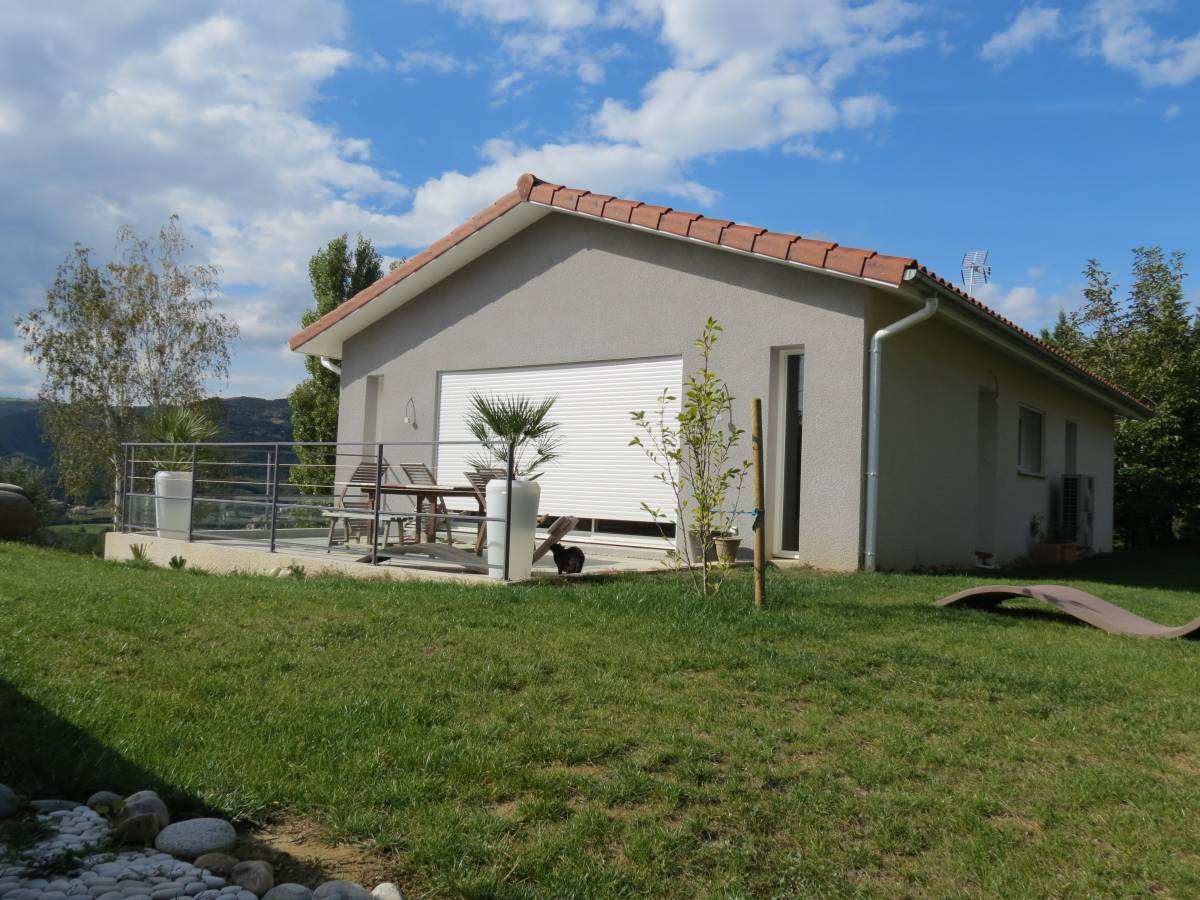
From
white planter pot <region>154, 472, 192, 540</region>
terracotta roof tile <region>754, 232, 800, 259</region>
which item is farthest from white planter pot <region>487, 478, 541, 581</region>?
white planter pot <region>154, 472, 192, 540</region>

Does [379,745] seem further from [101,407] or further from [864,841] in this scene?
[101,407]

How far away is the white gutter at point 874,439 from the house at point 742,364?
0.02 meters

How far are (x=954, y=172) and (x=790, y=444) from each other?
4.20 m

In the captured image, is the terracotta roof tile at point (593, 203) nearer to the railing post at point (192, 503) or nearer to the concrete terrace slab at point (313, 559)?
the concrete terrace slab at point (313, 559)

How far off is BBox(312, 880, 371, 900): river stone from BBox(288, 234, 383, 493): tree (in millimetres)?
21730

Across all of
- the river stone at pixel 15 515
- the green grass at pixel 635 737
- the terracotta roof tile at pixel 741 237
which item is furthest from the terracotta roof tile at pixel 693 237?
the river stone at pixel 15 515

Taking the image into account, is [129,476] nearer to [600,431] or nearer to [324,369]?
[600,431]

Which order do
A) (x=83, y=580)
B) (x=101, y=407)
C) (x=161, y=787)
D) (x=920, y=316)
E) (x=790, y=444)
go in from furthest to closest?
(x=101, y=407) < (x=790, y=444) < (x=920, y=316) < (x=83, y=580) < (x=161, y=787)

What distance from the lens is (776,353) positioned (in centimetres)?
1015

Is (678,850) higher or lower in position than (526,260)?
lower

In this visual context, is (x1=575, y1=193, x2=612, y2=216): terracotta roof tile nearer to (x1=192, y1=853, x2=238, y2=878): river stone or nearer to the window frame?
the window frame

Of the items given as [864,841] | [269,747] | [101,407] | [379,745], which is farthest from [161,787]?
[101,407]

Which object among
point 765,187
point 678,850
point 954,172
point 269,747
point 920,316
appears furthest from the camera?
point 954,172

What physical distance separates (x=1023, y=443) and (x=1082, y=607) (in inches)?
333
